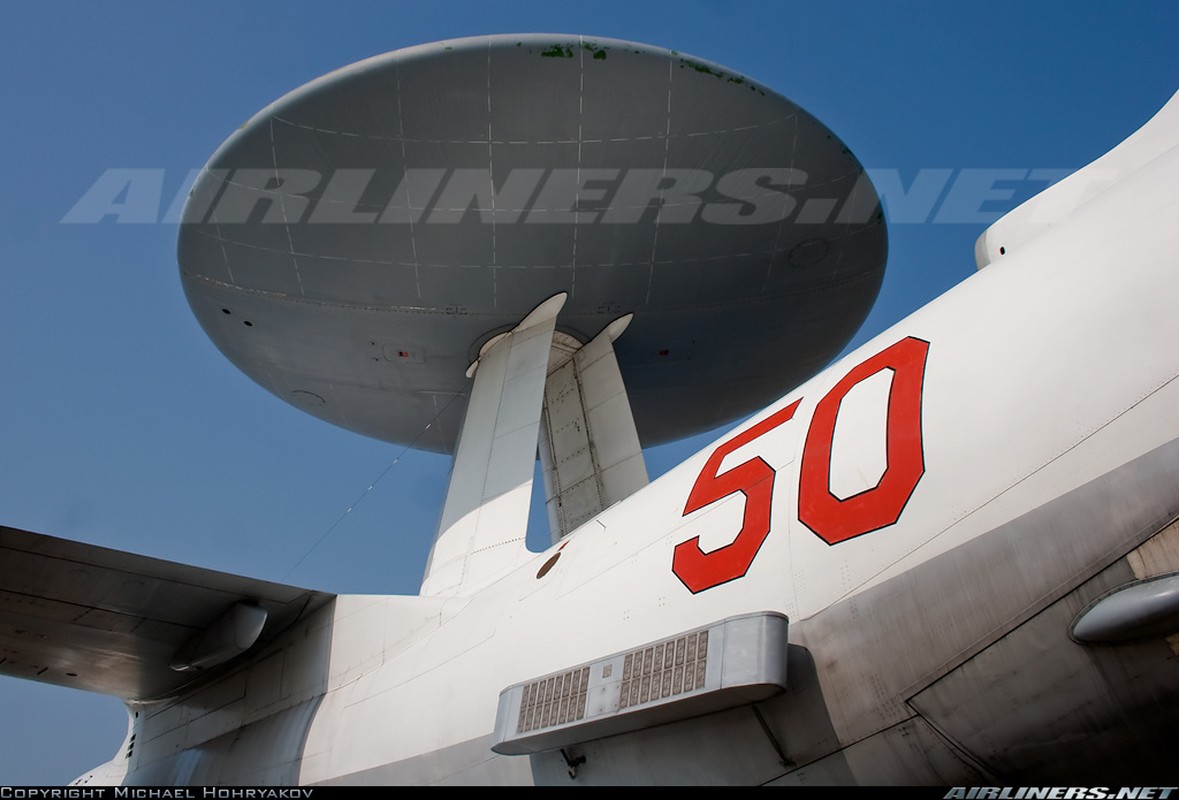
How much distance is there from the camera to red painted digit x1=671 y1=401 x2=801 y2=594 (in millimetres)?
5051

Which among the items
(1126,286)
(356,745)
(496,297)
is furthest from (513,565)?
(1126,286)

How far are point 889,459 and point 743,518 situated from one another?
1.03m

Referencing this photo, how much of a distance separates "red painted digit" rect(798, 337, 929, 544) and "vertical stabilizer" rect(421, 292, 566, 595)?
4812 millimetres

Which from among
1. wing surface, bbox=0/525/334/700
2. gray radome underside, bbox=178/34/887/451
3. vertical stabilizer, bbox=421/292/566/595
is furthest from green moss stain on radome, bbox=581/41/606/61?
wing surface, bbox=0/525/334/700

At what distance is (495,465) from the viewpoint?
34.0ft

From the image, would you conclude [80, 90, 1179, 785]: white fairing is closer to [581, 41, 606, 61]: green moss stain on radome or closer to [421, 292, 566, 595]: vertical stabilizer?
[421, 292, 566, 595]: vertical stabilizer

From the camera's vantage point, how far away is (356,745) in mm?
7254

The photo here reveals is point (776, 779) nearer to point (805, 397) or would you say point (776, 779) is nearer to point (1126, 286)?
point (805, 397)

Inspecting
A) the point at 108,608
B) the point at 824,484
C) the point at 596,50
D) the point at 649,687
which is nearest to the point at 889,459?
the point at 824,484

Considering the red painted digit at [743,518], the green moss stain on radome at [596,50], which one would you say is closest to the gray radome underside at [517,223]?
the green moss stain on radome at [596,50]

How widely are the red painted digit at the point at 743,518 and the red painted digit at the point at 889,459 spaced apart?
294mm

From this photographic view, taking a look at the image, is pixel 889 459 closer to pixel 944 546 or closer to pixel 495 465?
pixel 944 546

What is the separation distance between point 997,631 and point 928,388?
117 cm

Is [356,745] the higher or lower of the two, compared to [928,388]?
lower
